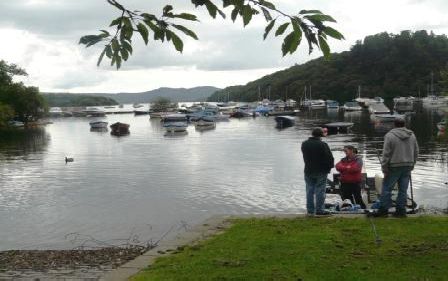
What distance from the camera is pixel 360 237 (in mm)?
9484

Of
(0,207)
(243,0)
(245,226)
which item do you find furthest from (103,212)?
(243,0)

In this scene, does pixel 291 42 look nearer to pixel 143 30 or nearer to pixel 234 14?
pixel 234 14

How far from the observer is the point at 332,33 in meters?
3.22

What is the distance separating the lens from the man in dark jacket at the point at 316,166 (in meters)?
12.1

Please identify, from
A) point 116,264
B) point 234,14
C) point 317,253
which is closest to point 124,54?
point 234,14

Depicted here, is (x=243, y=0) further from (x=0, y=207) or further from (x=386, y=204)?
(x=0, y=207)

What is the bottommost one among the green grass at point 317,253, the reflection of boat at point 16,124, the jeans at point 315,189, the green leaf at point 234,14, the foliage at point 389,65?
the reflection of boat at point 16,124

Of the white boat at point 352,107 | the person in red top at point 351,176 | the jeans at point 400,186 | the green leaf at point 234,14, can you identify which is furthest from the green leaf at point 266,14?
the white boat at point 352,107

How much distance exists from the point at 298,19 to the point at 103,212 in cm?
2074

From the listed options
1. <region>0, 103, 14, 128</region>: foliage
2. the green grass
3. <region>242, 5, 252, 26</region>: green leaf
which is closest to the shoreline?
the green grass

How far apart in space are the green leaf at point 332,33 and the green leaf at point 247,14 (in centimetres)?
61

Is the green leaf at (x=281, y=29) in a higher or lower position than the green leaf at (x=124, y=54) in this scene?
higher

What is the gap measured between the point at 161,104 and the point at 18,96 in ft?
228

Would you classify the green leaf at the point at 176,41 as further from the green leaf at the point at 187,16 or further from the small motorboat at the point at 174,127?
the small motorboat at the point at 174,127
